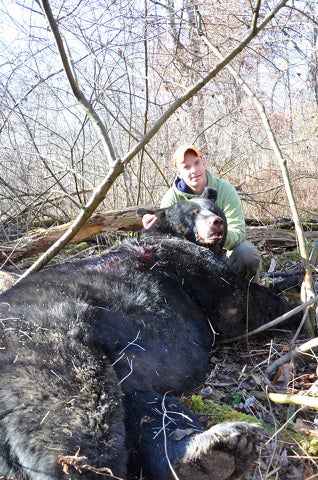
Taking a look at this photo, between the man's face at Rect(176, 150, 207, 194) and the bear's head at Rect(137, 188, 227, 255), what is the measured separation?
39cm

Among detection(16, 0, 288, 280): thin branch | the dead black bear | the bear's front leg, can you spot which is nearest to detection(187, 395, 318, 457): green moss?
the dead black bear

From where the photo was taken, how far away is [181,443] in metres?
2.22

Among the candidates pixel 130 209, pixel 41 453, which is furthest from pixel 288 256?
pixel 41 453

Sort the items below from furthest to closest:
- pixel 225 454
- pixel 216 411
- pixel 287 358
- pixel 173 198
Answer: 1. pixel 173 198
2. pixel 287 358
3. pixel 216 411
4. pixel 225 454

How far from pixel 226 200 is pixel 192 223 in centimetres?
79

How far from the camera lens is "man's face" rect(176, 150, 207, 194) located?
450cm


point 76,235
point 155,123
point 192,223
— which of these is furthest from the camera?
point 76,235

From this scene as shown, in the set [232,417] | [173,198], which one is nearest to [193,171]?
[173,198]

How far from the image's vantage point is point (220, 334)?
3516 mm

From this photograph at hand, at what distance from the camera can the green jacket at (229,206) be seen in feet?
14.6

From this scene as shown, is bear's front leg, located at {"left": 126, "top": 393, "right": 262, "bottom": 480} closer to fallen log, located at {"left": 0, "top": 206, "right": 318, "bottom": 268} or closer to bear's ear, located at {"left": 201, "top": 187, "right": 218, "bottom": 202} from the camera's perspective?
bear's ear, located at {"left": 201, "top": 187, "right": 218, "bottom": 202}

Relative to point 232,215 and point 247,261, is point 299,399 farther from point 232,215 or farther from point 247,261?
point 232,215

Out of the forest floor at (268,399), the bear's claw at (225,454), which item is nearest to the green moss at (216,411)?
the forest floor at (268,399)

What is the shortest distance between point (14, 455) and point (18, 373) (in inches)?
14.1
